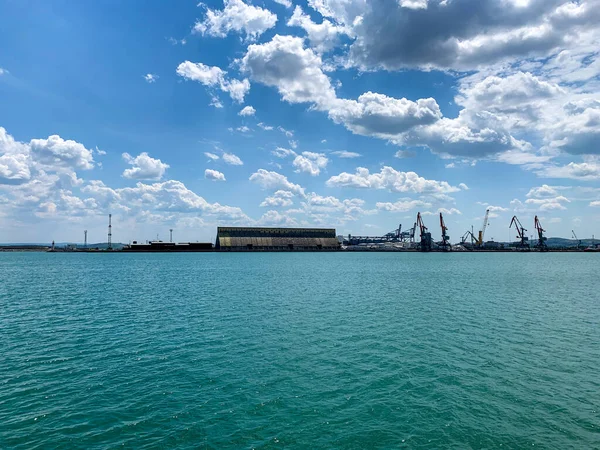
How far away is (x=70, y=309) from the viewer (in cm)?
4384

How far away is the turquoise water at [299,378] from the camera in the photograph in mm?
15625

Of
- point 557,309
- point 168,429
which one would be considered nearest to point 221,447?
point 168,429

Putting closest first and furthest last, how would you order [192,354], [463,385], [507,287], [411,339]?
[463,385], [192,354], [411,339], [507,287]

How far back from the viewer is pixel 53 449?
1429 centimetres

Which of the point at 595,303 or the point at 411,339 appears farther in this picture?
the point at 595,303

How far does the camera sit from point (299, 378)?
21.7 metres

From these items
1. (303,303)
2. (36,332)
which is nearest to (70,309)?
(36,332)

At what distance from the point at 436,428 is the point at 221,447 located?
29.5 ft

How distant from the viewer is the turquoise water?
15.6 meters

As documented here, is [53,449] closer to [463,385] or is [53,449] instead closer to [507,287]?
[463,385]

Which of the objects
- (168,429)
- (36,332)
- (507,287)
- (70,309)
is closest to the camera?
(168,429)

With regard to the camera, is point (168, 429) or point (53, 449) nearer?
point (53, 449)

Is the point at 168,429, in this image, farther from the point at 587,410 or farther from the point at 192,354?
the point at 587,410

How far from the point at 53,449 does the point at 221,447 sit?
633 cm
